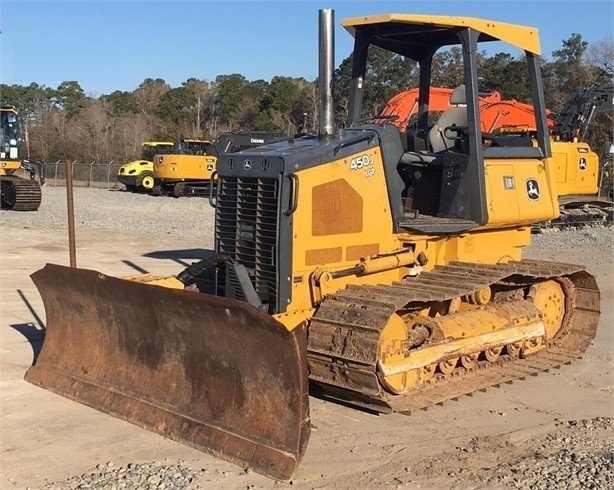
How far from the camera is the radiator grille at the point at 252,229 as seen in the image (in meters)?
5.90

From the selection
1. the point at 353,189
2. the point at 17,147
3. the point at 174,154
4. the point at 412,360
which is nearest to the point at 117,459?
the point at 412,360

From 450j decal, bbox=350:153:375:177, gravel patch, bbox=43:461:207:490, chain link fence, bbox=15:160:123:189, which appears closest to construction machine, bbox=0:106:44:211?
chain link fence, bbox=15:160:123:189

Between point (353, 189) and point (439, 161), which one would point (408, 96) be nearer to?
point (439, 161)

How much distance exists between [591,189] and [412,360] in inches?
641

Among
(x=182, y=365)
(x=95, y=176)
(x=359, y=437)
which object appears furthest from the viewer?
(x=95, y=176)

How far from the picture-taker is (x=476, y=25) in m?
6.62

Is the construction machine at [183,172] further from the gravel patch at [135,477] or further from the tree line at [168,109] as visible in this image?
the gravel patch at [135,477]

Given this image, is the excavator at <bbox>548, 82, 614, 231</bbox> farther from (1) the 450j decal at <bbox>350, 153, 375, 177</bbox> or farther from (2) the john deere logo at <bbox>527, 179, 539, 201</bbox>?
(1) the 450j decal at <bbox>350, 153, 375, 177</bbox>

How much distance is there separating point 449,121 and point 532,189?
1074mm

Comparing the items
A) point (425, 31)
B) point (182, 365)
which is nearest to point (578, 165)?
point (425, 31)

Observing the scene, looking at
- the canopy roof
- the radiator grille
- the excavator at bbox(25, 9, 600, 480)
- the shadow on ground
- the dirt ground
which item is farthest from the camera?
the shadow on ground

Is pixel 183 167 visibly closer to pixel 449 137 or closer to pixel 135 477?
pixel 449 137

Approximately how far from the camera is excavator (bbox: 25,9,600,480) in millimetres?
5254

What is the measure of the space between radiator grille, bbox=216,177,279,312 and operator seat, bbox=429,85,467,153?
203 cm
